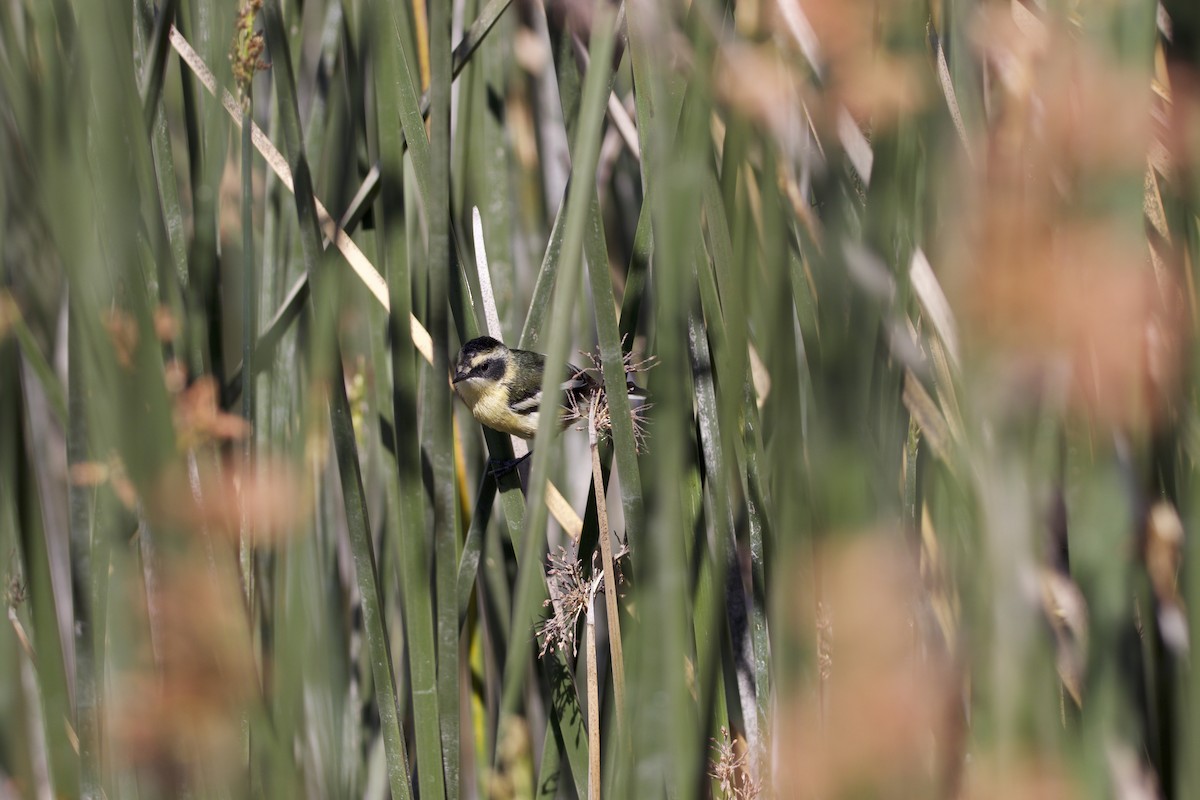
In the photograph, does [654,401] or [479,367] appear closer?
[654,401]

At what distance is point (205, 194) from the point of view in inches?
38.1

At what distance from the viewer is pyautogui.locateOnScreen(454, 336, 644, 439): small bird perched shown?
4.17 feet

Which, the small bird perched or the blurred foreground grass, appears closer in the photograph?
the blurred foreground grass

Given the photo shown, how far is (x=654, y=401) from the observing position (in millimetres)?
717

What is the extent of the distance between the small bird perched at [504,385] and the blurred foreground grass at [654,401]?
0.14 ft

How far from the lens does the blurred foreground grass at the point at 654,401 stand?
507 mm

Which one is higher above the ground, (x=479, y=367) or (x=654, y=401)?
(x=479, y=367)

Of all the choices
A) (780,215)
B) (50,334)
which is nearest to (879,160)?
(780,215)

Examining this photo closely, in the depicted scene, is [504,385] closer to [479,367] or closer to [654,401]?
[479,367]

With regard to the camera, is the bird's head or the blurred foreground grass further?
the bird's head

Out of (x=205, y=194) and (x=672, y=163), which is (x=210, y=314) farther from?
(x=672, y=163)

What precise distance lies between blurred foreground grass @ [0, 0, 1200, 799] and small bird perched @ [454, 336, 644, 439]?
43mm

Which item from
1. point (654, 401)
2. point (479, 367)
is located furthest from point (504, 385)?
point (654, 401)

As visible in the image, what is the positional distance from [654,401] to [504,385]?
0.80m
